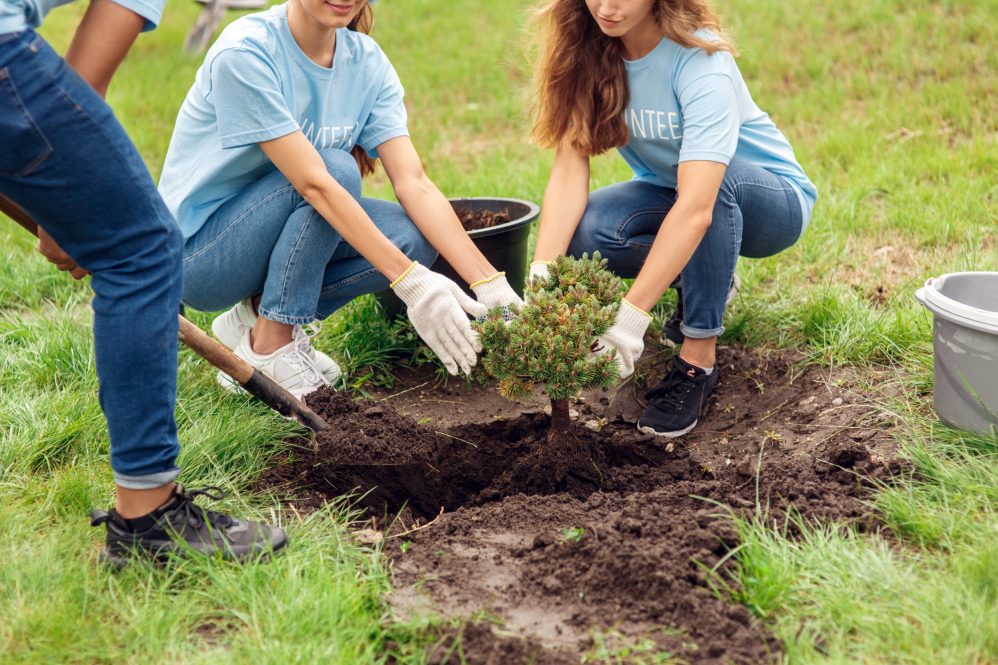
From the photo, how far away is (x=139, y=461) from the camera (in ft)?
6.54

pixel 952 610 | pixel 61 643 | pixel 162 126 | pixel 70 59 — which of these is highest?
pixel 70 59

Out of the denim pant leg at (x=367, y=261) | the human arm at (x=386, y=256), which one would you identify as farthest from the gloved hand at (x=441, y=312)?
the denim pant leg at (x=367, y=261)

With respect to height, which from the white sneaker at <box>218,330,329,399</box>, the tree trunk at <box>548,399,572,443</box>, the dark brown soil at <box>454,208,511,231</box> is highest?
the dark brown soil at <box>454,208,511,231</box>

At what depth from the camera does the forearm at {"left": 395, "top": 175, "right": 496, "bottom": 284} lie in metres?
2.93

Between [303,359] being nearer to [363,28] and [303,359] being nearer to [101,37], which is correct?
[363,28]

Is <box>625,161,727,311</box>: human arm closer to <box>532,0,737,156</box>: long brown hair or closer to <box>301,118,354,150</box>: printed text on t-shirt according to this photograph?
<box>532,0,737,156</box>: long brown hair

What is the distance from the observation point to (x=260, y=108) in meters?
2.64

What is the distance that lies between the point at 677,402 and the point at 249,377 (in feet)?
4.38

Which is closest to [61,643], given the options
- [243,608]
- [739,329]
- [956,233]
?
[243,608]

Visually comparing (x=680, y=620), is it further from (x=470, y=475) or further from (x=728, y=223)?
(x=728, y=223)

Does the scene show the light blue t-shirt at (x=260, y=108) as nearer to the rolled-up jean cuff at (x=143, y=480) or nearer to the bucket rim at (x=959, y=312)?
the rolled-up jean cuff at (x=143, y=480)

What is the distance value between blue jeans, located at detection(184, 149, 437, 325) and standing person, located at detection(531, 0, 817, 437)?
60cm

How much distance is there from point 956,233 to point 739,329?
1.15 meters

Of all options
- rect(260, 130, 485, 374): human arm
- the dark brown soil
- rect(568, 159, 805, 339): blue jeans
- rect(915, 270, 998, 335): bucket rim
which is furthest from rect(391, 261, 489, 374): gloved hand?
rect(915, 270, 998, 335): bucket rim
